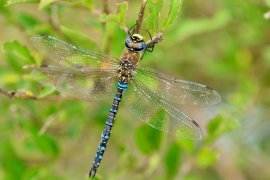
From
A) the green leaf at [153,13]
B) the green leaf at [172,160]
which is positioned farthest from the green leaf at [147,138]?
the green leaf at [153,13]

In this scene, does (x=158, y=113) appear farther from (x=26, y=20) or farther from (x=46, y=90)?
(x=26, y=20)

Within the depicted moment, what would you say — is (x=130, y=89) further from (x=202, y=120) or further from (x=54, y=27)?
(x=202, y=120)

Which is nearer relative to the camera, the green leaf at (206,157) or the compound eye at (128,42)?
the compound eye at (128,42)

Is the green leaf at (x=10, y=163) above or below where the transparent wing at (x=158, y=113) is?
below

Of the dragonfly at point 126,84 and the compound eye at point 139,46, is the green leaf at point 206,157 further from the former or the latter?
the compound eye at point 139,46

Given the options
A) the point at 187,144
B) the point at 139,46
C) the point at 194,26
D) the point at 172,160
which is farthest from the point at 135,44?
the point at 194,26

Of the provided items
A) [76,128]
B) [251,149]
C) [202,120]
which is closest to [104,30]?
[76,128]

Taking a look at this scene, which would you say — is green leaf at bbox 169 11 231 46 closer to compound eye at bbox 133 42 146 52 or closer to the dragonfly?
the dragonfly
